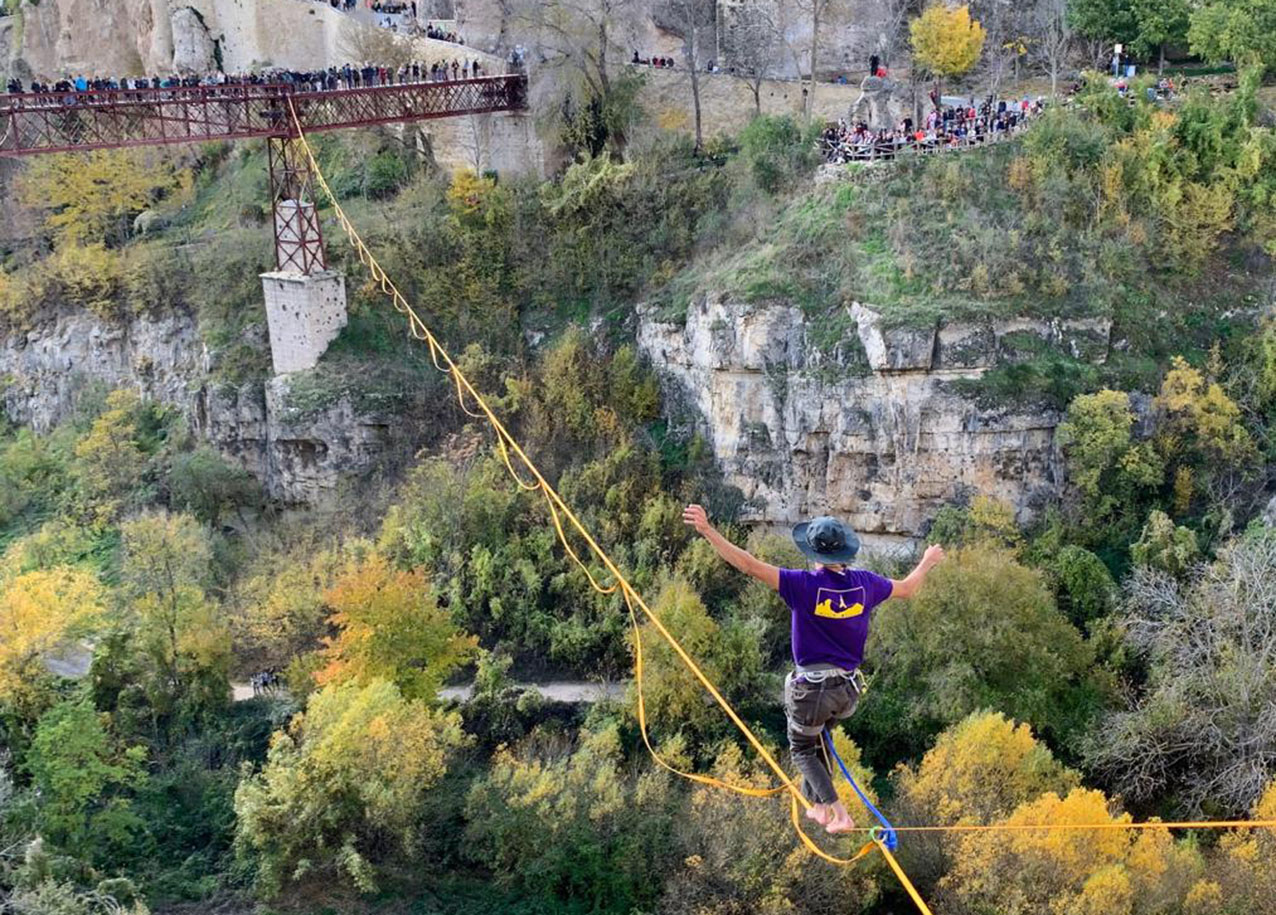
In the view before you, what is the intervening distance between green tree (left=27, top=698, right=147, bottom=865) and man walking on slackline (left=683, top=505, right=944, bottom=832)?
16522 mm

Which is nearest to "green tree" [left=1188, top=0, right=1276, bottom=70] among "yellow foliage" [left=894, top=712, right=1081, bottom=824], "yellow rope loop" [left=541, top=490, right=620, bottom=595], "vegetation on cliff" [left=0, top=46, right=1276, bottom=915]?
"vegetation on cliff" [left=0, top=46, right=1276, bottom=915]

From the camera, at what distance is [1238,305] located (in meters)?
30.0

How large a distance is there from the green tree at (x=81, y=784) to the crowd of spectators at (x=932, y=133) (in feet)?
66.7

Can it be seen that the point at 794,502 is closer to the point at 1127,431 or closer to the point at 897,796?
the point at 1127,431

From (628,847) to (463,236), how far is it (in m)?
18.7

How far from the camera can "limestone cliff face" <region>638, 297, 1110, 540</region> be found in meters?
28.5

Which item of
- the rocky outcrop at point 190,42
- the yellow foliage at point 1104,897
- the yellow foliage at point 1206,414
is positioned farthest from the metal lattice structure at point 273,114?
the yellow foliage at point 1104,897

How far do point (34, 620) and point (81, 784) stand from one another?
3.80 metres

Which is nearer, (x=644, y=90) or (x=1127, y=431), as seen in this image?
(x=1127, y=431)

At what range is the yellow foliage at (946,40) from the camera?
3419 cm

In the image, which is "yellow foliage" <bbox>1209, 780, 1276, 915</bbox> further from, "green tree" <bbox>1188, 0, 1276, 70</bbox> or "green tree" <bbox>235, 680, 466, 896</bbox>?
"green tree" <bbox>1188, 0, 1276, 70</bbox>

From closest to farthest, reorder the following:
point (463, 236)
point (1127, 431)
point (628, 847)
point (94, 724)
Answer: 1. point (628, 847)
2. point (94, 724)
3. point (1127, 431)
4. point (463, 236)

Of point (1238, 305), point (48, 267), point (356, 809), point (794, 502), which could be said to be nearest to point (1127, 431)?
point (1238, 305)

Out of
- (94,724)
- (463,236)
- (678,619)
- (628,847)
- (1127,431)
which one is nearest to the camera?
(628,847)
